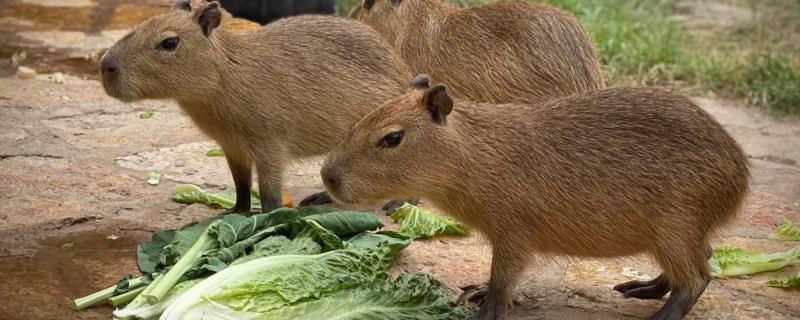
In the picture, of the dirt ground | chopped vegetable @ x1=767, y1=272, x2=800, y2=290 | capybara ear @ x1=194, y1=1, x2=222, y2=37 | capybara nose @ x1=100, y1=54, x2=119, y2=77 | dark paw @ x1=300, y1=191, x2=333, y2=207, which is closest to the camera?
the dirt ground

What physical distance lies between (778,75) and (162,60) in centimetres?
527

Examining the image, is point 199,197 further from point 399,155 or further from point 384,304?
point 384,304

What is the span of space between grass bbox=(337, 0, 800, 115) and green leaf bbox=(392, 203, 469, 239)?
3.37m

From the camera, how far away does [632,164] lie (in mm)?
4238

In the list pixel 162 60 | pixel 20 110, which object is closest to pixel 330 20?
pixel 162 60

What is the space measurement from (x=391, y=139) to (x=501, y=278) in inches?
27.5

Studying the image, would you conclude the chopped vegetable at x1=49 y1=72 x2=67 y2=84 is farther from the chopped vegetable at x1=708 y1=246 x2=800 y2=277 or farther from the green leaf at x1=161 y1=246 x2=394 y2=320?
the chopped vegetable at x1=708 y1=246 x2=800 y2=277

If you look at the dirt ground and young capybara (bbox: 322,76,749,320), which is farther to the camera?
the dirt ground

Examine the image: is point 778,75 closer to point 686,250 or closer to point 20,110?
point 686,250

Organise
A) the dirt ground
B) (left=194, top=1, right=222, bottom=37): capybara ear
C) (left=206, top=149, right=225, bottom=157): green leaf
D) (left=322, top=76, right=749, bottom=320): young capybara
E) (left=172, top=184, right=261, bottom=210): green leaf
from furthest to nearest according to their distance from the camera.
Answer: (left=206, top=149, right=225, bottom=157): green leaf, (left=172, top=184, right=261, bottom=210): green leaf, (left=194, top=1, right=222, bottom=37): capybara ear, the dirt ground, (left=322, top=76, right=749, bottom=320): young capybara

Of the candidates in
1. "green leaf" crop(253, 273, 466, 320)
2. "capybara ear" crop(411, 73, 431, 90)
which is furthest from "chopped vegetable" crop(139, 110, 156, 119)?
"green leaf" crop(253, 273, 466, 320)

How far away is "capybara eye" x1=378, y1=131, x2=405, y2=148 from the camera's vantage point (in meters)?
4.32

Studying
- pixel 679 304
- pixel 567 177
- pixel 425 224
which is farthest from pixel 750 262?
pixel 425 224

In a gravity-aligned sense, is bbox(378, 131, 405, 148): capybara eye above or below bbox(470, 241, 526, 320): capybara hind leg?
above
